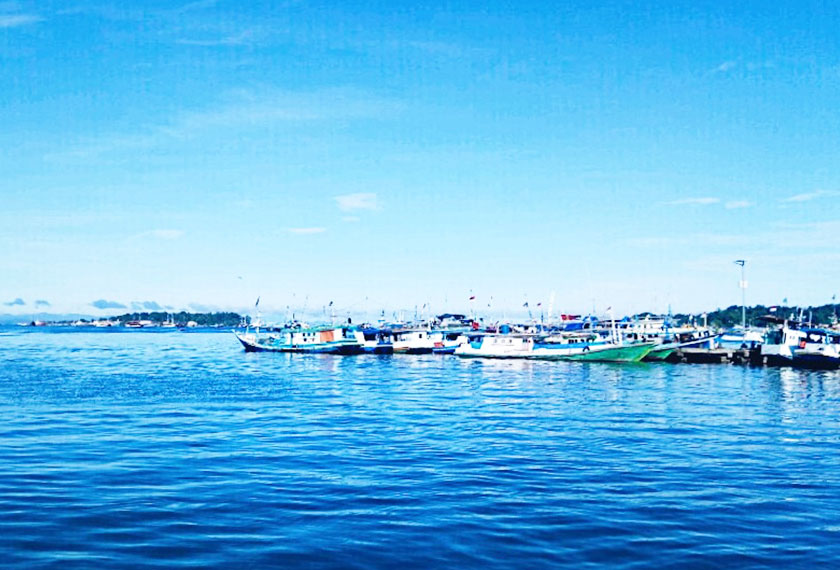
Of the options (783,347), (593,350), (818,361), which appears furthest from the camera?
(593,350)

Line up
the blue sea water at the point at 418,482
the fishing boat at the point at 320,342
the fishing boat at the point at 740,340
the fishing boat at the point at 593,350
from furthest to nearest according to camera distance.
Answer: the fishing boat at the point at 320,342
the fishing boat at the point at 740,340
the fishing boat at the point at 593,350
the blue sea water at the point at 418,482

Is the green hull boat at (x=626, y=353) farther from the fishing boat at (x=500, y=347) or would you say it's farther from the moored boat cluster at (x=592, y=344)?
the fishing boat at (x=500, y=347)

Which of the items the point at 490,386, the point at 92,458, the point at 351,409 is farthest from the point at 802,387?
the point at 92,458

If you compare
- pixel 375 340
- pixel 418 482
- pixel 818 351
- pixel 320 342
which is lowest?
pixel 418 482

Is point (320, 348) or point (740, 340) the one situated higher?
point (740, 340)

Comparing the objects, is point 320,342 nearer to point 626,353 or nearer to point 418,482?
point 626,353

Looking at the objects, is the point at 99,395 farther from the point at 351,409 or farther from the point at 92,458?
the point at 92,458

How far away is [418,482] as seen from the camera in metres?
24.6

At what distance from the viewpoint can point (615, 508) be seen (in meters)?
21.3

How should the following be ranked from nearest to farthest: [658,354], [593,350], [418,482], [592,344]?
[418,482] < [593,350] < [592,344] < [658,354]

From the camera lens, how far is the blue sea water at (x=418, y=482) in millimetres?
17672

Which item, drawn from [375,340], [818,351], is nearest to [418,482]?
[818,351]

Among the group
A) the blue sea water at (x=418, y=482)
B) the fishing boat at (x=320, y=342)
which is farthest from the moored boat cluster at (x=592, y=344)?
the blue sea water at (x=418, y=482)

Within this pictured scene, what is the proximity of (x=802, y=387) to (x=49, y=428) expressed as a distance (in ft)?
180
